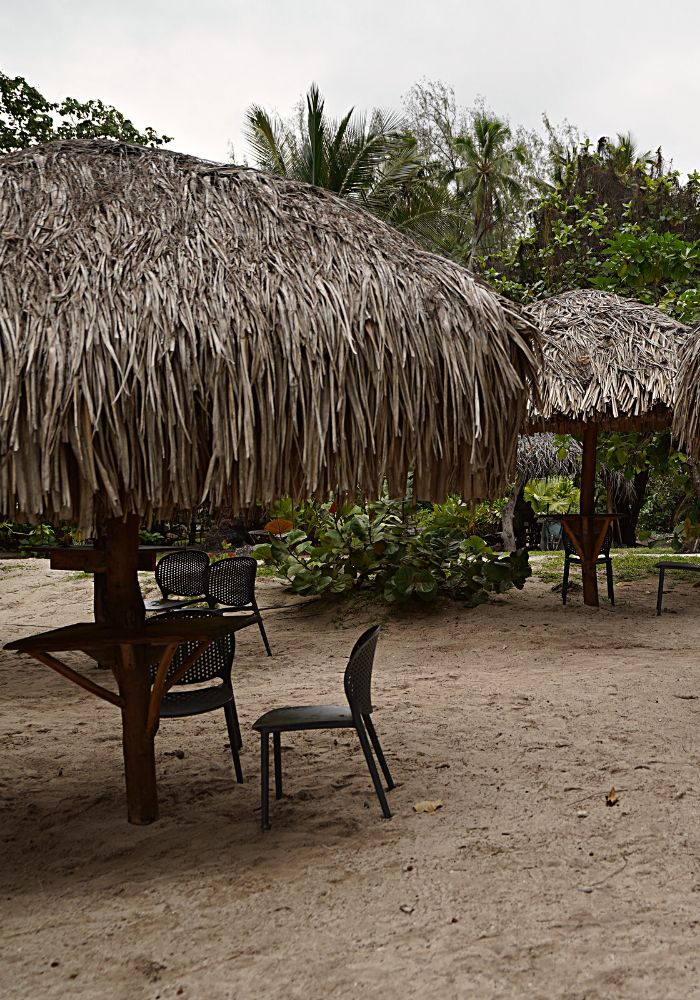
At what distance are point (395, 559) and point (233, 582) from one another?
193cm

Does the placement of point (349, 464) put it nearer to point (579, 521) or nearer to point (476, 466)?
point (476, 466)

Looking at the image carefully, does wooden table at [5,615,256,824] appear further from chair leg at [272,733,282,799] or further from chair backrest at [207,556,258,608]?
chair backrest at [207,556,258,608]

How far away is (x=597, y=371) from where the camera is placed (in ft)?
24.4

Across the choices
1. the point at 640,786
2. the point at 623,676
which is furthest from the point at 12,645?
the point at 623,676

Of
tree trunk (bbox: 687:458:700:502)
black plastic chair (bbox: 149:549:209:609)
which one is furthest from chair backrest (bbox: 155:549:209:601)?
tree trunk (bbox: 687:458:700:502)

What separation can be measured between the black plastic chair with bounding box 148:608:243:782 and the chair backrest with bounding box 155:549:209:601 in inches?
102

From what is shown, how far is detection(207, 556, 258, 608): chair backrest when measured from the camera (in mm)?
6387

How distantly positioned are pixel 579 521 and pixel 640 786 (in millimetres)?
4718

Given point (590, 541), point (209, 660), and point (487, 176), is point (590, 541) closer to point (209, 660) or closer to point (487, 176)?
point (209, 660)

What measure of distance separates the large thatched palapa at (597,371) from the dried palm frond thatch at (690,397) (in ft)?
1.38

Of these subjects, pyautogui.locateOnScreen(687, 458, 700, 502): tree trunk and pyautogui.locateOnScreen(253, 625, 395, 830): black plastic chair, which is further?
pyautogui.locateOnScreen(687, 458, 700, 502): tree trunk

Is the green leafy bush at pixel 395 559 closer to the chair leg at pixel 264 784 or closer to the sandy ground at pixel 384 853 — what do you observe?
the sandy ground at pixel 384 853

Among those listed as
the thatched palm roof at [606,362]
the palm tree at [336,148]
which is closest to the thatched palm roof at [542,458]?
the palm tree at [336,148]

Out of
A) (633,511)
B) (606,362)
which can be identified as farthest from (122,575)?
(633,511)
